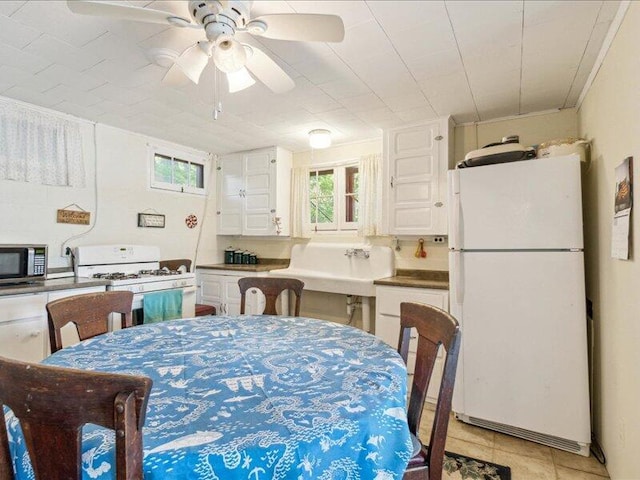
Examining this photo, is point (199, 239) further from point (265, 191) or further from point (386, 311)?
point (386, 311)

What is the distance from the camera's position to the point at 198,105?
2643 mm

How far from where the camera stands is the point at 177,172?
150 inches

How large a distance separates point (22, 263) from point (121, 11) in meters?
2.00

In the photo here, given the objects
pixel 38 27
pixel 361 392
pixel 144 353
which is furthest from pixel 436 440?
pixel 38 27

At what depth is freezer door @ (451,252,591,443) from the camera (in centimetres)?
192

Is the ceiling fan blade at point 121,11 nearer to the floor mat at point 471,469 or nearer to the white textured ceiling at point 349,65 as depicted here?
the white textured ceiling at point 349,65

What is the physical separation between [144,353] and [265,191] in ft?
9.24

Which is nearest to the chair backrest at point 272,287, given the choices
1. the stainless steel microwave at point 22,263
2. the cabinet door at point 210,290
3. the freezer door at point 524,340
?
the freezer door at point 524,340

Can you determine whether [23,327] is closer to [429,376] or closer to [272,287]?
[272,287]

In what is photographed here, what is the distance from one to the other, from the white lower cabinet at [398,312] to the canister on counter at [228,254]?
85.7 inches

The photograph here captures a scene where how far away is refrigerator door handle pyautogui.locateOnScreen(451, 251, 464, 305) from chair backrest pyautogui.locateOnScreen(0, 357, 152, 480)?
6.82 ft

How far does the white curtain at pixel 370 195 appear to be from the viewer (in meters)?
3.36

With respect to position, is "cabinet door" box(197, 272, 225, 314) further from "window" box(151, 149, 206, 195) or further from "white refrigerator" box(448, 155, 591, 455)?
"white refrigerator" box(448, 155, 591, 455)

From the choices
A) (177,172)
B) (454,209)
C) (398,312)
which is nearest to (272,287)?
(398,312)
